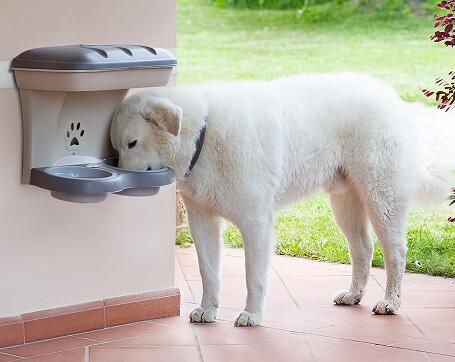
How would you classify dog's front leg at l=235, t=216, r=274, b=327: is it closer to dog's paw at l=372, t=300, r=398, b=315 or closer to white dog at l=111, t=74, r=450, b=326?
white dog at l=111, t=74, r=450, b=326

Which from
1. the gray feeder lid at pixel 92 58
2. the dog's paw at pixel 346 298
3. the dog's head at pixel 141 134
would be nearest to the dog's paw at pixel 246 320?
the dog's paw at pixel 346 298

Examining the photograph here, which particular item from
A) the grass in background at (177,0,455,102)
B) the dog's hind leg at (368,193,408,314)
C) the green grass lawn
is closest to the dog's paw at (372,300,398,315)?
the dog's hind leg at (368,193,408,314)

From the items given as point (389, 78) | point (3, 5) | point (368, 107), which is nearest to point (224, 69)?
point (389, 78)

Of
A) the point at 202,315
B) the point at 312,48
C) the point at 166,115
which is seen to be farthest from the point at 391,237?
the point at 312,48

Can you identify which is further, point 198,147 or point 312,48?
point 312,48

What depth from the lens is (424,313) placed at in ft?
15.9

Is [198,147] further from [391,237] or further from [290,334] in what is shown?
[391,237]

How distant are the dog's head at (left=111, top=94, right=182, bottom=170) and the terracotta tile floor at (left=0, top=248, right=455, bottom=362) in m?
0.79

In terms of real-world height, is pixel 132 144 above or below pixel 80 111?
below

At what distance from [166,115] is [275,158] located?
22.8 inches

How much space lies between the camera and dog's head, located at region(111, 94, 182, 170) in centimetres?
416

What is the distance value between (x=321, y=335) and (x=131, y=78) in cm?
143

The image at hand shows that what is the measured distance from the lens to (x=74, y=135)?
13.7 feet

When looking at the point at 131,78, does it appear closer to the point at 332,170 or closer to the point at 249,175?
the point at 249,175
